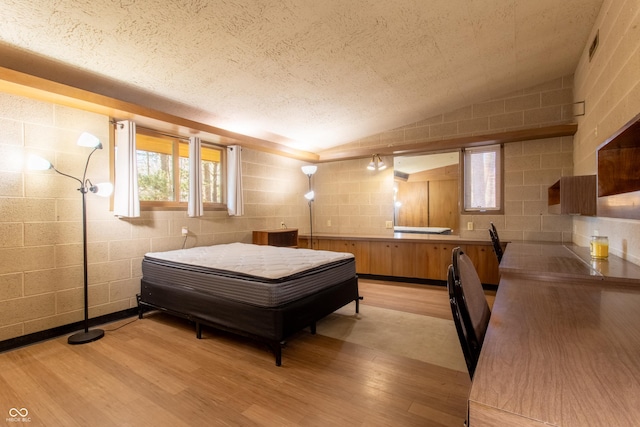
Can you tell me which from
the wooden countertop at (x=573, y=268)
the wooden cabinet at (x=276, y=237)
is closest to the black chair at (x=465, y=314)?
the wooden countertop at (x=573, y=268)

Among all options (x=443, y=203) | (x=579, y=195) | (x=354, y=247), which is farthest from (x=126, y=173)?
(x=443, y=203)

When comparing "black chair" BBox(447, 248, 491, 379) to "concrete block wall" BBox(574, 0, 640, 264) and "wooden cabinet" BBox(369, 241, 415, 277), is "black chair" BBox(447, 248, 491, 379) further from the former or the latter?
"wooden cabinet" BBox(369, 241, 415, 277)

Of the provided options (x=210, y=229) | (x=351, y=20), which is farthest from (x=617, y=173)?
(x=210, y=229)

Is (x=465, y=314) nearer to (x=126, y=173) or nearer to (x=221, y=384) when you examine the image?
(x=221, y=384)

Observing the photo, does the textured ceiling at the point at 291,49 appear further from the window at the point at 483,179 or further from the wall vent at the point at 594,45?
the window at the point at 483,179

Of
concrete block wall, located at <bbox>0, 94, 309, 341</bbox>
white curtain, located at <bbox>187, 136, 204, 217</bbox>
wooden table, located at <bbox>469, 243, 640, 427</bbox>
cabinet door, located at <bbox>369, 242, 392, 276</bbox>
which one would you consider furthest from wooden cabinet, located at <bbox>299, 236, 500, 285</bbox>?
concrete block wall, located at <bbox>0, 94, 309, 341</bbox>

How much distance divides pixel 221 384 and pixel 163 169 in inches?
110

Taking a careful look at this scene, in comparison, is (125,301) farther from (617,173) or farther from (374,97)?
(617,173)

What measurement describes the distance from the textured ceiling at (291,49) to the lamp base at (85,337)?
2.31m

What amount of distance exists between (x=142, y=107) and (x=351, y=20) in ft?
7.25

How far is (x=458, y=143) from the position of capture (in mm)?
4426

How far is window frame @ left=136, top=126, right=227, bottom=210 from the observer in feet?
11.5

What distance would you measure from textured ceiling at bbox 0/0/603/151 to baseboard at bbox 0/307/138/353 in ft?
7.48

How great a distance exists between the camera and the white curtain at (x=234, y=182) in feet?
14.1
